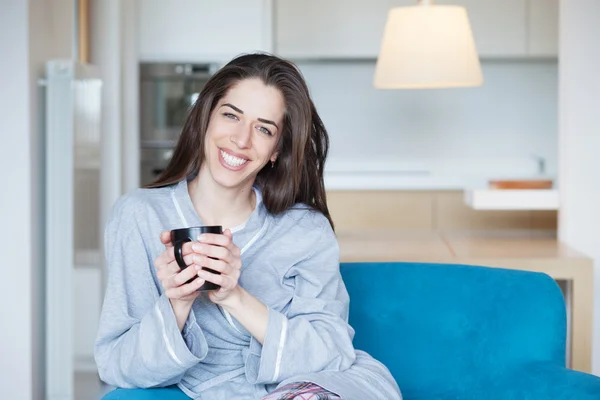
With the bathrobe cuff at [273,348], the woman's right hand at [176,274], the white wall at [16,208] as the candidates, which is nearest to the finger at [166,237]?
the woman's right hand at [176,274]

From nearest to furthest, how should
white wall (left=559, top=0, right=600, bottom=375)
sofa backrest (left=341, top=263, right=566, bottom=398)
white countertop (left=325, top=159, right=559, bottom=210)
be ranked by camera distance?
sofa backrest (left=341, top=263, right=566, bottom=398) → white wall (left=559, top=0, right=600, bottom=375) → white countertop (left=325, top=159, right=559, bottom=210)

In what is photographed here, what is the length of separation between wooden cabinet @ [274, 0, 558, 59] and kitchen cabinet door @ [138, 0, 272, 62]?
0.26 metres

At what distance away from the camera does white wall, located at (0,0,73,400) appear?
7.98 ft

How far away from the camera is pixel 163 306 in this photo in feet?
5.04

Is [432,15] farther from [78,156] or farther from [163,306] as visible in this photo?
[163,306]

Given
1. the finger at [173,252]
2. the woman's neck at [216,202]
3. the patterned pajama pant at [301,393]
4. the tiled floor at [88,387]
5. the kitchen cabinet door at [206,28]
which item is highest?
the kitchen cabinet door at [206,28]

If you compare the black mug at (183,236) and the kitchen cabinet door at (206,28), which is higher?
the kitchen cabinet door at (206,28)

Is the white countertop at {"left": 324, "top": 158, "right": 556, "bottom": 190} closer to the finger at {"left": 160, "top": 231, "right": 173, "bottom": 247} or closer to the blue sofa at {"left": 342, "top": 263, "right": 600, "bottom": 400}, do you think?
the blue sofa at {"left": 342, "top": 263, "right": 600, "bottom": 400}

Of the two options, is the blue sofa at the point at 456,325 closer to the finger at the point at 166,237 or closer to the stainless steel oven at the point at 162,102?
the finger at the point at 166,237

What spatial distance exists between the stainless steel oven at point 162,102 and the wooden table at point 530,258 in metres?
2.10

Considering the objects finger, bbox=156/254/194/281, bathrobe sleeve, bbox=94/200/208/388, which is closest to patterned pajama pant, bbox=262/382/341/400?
bathrobe sleeve, bbox=94/200/208/388

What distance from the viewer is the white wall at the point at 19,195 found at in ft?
7.98

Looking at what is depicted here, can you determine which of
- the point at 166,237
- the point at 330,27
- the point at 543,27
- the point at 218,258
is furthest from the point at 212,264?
the point at 543,27

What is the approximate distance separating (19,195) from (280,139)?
1.02 metres
